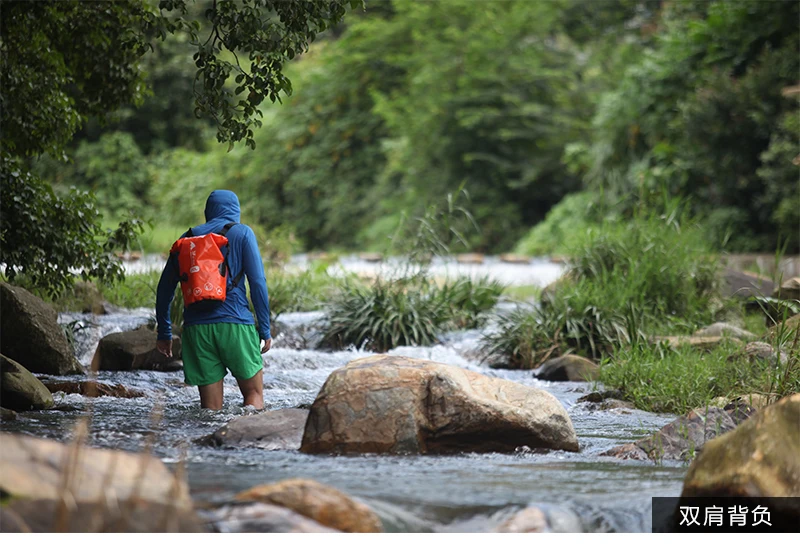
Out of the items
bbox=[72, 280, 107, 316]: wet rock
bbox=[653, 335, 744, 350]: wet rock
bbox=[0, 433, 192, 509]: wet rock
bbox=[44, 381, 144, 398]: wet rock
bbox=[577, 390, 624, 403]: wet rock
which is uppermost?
bbox=[0, 433, 192, 509]: wet rock

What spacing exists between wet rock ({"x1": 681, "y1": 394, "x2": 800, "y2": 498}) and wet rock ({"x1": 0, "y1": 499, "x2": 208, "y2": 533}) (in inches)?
83.9

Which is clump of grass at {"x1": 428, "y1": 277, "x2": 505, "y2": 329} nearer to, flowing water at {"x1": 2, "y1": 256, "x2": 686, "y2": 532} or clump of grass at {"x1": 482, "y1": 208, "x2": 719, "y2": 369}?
clump of grass at {"x1": 482, "y1": 208, "x2": 719, "y2": 369}

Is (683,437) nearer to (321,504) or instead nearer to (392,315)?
(321,504)

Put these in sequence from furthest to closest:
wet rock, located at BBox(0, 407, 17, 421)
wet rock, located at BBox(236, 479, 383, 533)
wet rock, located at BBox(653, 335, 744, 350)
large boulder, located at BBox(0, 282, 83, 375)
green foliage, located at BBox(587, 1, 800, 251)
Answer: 1. green foliage, located at BBox(587, 1, 800, 251)
2. wet rock, located at BBox(653, 335, 744, 350)
3. large boulder, located at BBox(0, 282, 83, 375)
4. wet rock, located at BBox(0, 407, 17, 421)
5. wet rock, located at BBox(236, 479, 383, 533)

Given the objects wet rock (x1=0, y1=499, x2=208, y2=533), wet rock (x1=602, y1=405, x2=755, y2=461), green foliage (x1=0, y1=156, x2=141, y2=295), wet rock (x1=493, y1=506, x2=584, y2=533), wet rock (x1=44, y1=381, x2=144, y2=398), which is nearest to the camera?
wet rock (x1=0, y1=499, x2=208, y2=533)

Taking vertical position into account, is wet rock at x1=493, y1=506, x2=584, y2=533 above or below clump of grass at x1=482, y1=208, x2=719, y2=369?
above

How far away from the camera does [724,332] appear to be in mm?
8375

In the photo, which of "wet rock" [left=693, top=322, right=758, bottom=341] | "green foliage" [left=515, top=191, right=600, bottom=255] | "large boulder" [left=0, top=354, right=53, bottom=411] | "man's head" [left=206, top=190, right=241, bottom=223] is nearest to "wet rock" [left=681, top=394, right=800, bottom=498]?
"man's head" [left=206, top=190, right=241, bottom=223]

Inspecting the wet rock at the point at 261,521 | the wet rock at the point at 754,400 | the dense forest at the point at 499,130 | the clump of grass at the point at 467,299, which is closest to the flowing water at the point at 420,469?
the wet rock at the point at 261,521

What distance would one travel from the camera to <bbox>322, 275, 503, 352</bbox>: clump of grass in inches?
382

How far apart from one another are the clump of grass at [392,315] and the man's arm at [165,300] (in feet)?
12.3

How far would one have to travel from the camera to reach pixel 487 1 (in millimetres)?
22156

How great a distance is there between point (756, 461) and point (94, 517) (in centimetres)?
256

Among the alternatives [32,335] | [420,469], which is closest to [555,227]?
[32,335]
